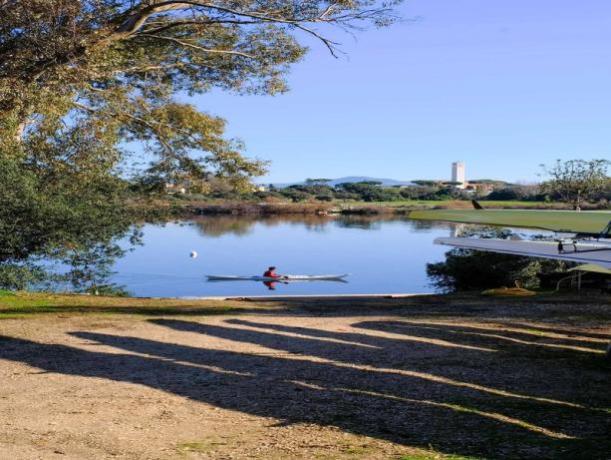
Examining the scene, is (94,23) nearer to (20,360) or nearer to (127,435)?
(20,360)

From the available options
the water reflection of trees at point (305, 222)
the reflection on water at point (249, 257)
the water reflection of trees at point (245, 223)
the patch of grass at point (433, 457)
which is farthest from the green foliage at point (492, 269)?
the water reflection of trees at point (305, 222)

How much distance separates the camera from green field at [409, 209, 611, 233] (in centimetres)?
943

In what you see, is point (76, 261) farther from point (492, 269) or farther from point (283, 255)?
point (283, 255)

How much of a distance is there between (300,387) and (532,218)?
4.22 meters

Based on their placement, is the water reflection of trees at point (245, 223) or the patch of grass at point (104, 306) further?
the water reflection of trees at point (245, 223)

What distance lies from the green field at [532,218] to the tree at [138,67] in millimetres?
4241

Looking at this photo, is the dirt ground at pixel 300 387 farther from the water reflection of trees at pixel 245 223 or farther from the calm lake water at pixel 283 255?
the water reflection of trees at pixel 245 223

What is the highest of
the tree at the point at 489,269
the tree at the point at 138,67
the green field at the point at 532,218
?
the tree at the point at 138,67

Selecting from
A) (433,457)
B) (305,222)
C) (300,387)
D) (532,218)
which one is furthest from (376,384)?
(305,222)

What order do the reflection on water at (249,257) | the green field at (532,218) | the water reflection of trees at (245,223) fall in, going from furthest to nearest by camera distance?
1. the water reflection of trees at (245,223)
2. the reflection on water at (249,257)
3. the green field at (532,218)

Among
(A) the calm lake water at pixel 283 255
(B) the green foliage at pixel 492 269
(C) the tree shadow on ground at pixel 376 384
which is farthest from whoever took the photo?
(A) the calm lake water at pixel 283 255

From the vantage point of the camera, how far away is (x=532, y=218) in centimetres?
973

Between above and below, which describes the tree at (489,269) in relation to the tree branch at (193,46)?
below

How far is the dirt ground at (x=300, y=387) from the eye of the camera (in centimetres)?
551
